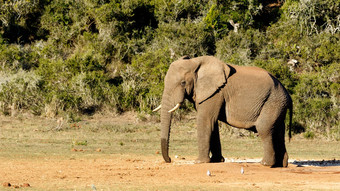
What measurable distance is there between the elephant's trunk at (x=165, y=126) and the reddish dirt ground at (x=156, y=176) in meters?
0.29

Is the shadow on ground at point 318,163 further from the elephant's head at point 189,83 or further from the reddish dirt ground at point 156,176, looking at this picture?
the elephant's head at point 189,83

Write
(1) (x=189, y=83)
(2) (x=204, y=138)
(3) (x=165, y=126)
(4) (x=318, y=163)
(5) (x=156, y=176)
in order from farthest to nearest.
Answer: (4) (x=318, y=163) → (1) (x=189, y=83) → (3) (x=165, y=126) → (2) (x=204, y=138) → (5) (x=156, y=176)

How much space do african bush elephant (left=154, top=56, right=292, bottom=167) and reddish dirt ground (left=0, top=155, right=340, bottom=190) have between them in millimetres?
601

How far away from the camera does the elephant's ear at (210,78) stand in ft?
44.3

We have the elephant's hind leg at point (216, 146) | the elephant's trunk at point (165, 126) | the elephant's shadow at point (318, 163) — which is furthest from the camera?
the elephant's shadow at point (318, 163)

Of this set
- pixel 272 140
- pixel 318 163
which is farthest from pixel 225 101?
pixel 318 163

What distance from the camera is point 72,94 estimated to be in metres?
23.7

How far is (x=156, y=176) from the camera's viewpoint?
38.6ft

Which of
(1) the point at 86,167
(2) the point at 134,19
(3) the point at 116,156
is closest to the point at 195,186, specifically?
(1) the point at 86,167

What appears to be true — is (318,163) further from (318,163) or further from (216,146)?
(216,146)

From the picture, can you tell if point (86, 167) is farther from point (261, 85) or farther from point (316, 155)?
point (316, 155)

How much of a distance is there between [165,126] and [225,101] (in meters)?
1.38

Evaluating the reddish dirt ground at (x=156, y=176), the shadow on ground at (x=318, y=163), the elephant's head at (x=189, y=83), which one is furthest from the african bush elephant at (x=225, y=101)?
the shadow on ground at (x=318, y=163)

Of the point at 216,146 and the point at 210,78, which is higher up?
the point at 210,78
